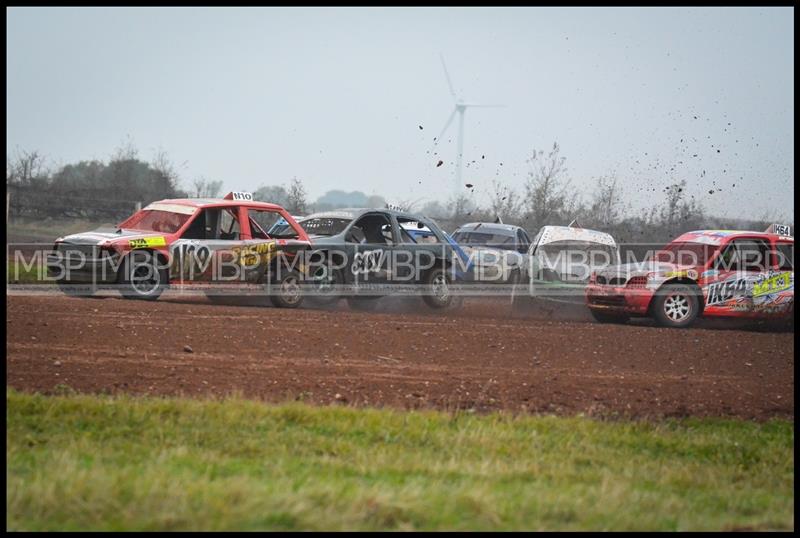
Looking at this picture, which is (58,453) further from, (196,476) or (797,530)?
(797,530)

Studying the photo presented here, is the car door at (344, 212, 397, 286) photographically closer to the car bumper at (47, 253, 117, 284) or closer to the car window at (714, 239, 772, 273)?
the car bumper at (47, 253, 117, 284)

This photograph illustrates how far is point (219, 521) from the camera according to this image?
191 inches

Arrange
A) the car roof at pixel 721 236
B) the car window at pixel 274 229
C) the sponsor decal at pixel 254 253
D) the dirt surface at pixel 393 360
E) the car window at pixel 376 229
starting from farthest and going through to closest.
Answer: the car window at pixel 376 229 < the car roof at pixel 721 236 < the car window at pixel 274 229 < the sponsor decal at pixel 254 253 < the dirt surface at pixel 393 360

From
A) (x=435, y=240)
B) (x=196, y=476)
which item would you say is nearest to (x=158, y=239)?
(x=435, y=240)

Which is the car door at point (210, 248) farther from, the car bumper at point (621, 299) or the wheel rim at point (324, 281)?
the car bumper at point (621, 299)

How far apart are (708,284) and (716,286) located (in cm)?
14

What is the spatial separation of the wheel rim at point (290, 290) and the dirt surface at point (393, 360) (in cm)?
65

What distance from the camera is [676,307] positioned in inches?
601

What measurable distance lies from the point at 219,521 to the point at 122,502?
0.59 m

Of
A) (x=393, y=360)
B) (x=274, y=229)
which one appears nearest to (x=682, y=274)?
(x=393, y=360)

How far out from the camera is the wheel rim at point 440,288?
54.2ft

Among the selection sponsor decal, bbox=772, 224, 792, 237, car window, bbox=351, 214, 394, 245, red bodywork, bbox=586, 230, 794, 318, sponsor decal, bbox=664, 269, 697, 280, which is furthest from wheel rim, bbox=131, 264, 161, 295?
sponsor decal, bbox=772, 224, 792, 237

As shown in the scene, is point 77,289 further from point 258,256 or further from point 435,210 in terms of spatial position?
point 435,210

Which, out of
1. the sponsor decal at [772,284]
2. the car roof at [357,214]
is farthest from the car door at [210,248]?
the sponsor decal at [772,284]
